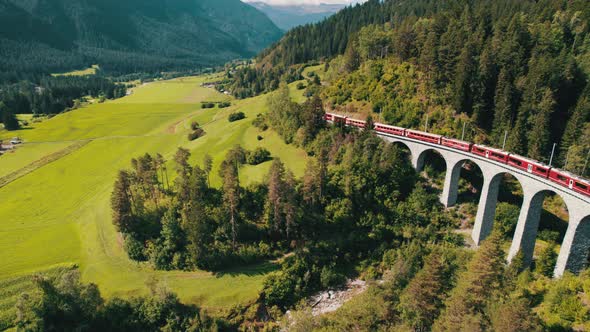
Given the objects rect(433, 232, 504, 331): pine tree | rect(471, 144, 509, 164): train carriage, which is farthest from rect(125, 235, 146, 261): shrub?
rect(471, 144, 509, 164): train carriage

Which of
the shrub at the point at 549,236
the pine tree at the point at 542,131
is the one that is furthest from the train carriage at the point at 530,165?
the pine tree at the point at 542,131

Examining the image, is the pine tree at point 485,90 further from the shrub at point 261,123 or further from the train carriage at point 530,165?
the shrub at point 261,123

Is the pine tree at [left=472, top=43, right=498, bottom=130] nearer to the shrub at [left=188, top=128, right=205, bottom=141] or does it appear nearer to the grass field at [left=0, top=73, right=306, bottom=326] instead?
the grass field at [left=0, top=73, right=306, bottom=326]

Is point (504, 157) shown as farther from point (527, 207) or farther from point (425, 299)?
point (425, 299)

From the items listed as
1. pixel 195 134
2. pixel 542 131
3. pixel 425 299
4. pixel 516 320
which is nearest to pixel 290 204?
pixel 425 299

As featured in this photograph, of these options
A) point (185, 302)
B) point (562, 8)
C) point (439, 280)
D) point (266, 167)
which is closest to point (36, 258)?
point (185, 302)

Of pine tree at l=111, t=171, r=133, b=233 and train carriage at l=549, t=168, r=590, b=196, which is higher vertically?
train carriage at l=549, t=168, r=590, b=196
